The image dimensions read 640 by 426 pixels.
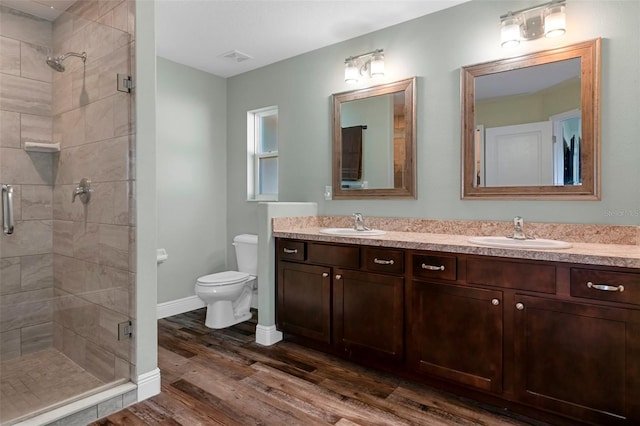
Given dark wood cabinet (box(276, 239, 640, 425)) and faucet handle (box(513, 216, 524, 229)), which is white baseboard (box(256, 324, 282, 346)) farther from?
faucet handle (box(513, 216, 524, 229))

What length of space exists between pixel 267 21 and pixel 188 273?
2.44 m

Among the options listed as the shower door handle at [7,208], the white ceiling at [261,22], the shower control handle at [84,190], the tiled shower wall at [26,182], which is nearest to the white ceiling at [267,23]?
the white ceiling at [261,22]

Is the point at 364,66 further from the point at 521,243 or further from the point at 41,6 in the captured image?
→ the point at 41,6

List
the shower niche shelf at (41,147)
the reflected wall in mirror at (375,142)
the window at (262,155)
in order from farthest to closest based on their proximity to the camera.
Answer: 1. the window at (262,155)
2. the reflected wall in mirror at (375,142)
3. the shower niche shelf at (41,147)

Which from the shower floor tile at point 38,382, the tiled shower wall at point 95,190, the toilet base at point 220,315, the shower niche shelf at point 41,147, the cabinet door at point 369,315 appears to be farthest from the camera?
the toilet base at point 220,315

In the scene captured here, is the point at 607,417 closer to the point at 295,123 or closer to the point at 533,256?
the point at 533,256

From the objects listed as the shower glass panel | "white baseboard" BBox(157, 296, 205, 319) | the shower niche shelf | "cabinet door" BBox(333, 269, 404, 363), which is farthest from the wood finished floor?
the shower niche shelf

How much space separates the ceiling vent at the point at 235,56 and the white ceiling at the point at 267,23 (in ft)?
0.15

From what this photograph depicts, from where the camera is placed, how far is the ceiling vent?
3.35 m

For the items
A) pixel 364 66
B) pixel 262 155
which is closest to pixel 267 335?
pixel 262 155

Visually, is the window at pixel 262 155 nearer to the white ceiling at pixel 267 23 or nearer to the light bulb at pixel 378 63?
the white ceiling at pixel 267 23

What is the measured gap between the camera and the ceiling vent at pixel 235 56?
3354 mm

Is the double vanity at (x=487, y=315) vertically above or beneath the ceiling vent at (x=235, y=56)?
beneath

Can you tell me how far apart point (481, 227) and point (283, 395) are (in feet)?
5.35
